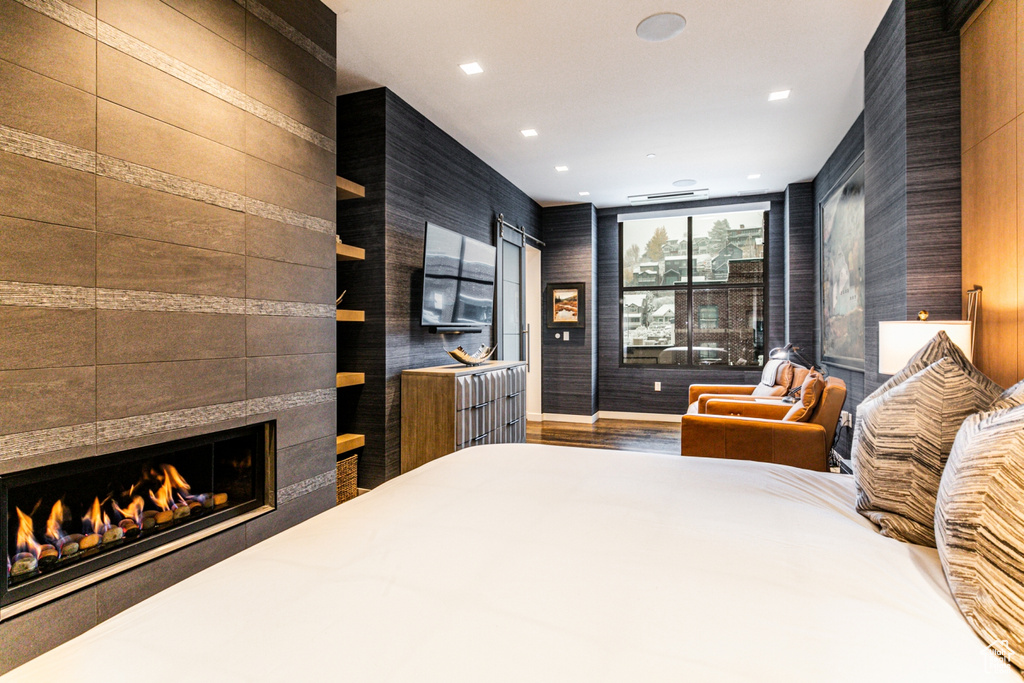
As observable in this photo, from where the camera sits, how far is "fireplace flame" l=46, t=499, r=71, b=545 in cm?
163

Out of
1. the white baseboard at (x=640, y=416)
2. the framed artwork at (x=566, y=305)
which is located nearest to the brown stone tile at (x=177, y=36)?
the framed artwork at (x=566, y=305)

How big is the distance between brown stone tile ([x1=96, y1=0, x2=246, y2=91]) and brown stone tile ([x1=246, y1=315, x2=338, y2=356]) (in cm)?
102

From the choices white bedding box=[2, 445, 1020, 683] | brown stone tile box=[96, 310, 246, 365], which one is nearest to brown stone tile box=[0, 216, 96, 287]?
brown stone tile box=[96, 310, 246, 365]

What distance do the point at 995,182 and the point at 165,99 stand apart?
3191 millimetres

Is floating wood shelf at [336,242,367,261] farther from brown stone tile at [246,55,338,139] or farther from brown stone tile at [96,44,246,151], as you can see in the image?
brown stone tile at [96,44,246,151]

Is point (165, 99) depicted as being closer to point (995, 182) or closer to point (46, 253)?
point (46, 253)

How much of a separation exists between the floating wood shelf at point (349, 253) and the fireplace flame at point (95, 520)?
182 cm

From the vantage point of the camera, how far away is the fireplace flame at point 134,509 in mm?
1844

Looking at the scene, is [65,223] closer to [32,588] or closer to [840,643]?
[32,588]

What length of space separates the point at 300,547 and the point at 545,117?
141 inches

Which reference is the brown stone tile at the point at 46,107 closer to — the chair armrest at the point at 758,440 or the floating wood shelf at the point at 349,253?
the floating wood shelf at the point at 349,253

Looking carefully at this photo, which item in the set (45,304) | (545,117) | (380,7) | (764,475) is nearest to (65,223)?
(45,304)

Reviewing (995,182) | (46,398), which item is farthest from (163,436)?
(995,182)

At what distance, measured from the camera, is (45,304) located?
4.87 ft
